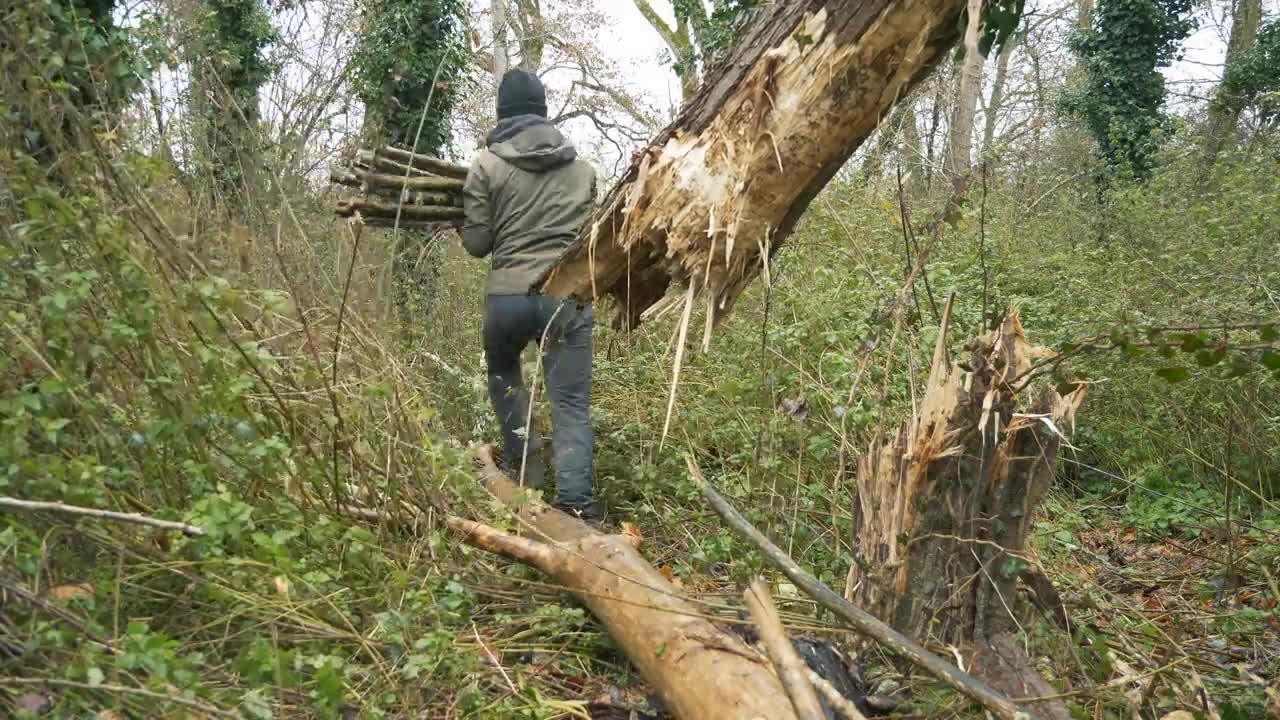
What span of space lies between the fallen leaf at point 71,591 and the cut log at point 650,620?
1260mm

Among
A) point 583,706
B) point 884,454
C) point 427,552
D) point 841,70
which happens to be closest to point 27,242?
point 427,552

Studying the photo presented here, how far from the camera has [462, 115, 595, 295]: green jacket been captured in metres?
4.41

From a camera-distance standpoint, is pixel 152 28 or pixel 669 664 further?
pixel 152 28

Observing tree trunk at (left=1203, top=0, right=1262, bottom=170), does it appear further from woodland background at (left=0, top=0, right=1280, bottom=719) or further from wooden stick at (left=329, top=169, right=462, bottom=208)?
wooden stick at (left=329, top=169, right=462, bottom=208)

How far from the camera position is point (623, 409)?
5.34 m

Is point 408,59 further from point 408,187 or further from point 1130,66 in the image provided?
point 1130,66

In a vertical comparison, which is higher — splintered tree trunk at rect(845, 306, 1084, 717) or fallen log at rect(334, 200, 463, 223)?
fallen log at rect(334, 200, 463, 223)

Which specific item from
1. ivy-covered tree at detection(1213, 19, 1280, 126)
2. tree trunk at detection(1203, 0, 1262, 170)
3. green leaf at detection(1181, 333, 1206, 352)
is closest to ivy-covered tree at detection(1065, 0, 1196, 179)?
tree trunk at detection(1203, 0, 1262, 170)

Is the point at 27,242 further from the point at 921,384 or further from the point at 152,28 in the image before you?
the point at 921,384

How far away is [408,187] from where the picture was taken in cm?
479

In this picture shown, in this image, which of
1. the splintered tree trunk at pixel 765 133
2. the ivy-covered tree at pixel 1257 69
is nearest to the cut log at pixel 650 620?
the splintered tree trunk at pixel 765 133

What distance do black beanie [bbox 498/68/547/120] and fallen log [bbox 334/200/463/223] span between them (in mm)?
624

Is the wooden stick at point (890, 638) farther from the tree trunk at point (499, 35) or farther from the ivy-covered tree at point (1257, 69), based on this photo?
the tree trunk at point (499, 35)

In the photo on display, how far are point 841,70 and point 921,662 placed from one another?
1638 millimetres
